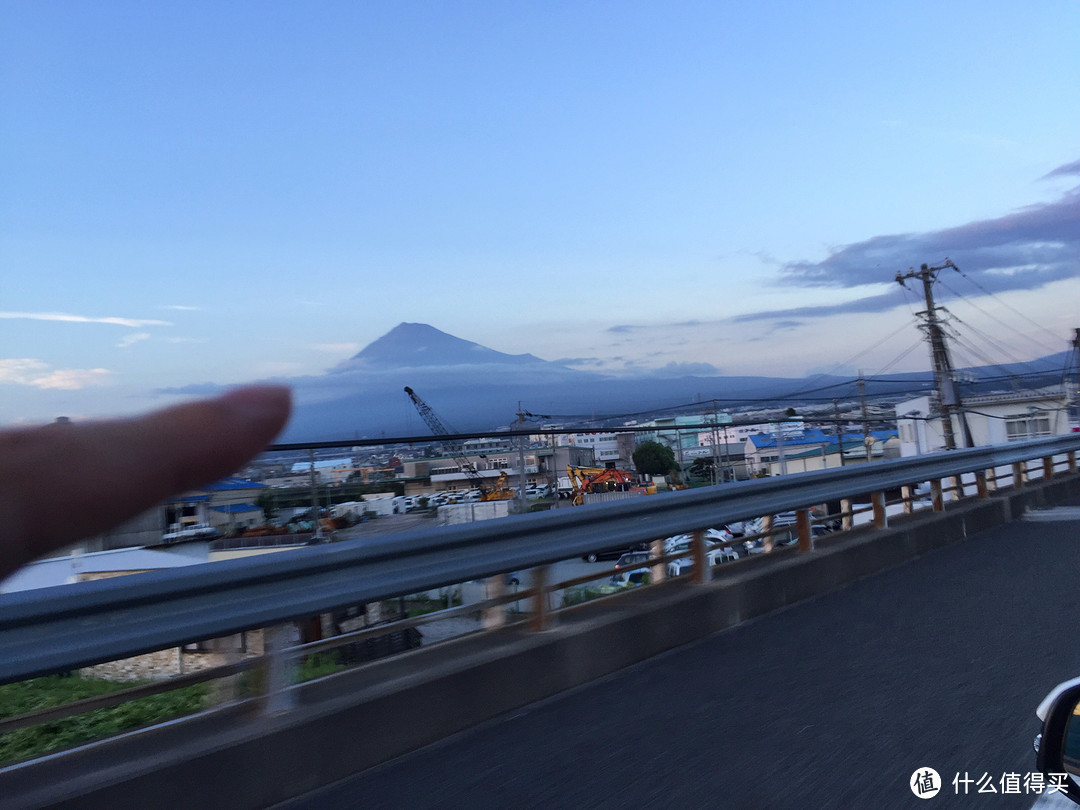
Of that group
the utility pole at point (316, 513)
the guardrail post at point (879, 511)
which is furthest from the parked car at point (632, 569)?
the guardrail post at point (879, 511)

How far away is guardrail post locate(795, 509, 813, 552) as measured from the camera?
893 centimetres

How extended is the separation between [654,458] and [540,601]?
5.55ft

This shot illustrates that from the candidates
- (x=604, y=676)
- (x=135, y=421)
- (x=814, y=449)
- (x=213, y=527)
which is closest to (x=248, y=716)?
(x=213, y=527)

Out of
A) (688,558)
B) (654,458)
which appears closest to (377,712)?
(654,458)

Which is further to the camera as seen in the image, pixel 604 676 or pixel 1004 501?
pixel 1004 501

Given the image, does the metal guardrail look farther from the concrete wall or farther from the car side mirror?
the car side mirror

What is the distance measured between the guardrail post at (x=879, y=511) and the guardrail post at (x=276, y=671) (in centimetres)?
754

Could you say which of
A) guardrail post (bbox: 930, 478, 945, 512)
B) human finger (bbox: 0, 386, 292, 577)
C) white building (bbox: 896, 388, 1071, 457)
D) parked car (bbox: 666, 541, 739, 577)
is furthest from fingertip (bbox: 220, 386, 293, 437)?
white building (bbox: 896, 388, 1071, 457)

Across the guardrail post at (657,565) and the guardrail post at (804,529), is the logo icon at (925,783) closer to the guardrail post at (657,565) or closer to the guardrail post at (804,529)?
the guardrail post at (657,565)

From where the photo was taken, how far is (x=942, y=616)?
744 cm

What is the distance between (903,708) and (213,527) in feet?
12.1

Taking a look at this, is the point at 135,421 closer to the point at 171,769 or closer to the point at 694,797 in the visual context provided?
the point at 171,769

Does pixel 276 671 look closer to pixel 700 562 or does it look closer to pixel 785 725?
pixel 785 725

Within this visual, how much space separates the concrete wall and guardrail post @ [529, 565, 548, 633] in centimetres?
11
